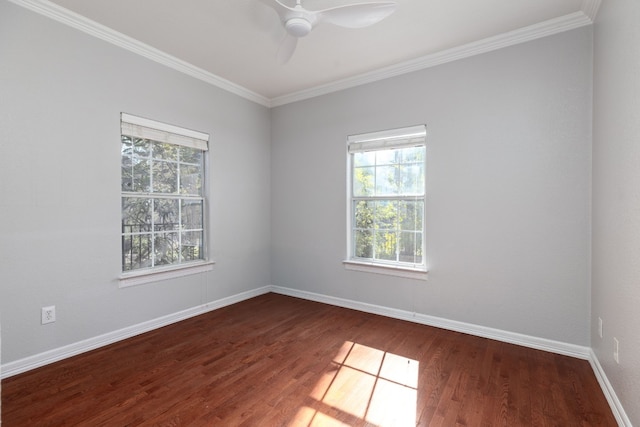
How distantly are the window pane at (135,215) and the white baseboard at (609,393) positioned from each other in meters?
3.89

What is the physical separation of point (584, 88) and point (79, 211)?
433 cm

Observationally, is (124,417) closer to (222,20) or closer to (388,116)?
(222,20)

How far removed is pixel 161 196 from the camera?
3240mm

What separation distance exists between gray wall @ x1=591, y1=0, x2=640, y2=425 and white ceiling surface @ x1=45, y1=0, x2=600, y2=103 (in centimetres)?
65

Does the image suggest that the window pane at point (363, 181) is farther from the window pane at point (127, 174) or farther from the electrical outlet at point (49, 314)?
the electrical outlet at point (49, 314)

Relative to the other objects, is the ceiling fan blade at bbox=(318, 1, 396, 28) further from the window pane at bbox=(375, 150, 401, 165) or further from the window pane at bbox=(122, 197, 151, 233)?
the window pane at bbox=(122, 197, 151, 233)

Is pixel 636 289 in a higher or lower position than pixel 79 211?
lower

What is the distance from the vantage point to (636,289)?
157cm

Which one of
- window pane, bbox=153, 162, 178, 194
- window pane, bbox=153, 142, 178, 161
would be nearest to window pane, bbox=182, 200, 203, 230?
window pane, bbox=153, 162, 178, 194

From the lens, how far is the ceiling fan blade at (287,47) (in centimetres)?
227

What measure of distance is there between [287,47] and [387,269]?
8.04ft

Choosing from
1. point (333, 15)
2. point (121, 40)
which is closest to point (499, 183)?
point (333, 15)

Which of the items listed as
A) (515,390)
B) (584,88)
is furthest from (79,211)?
(584,88)

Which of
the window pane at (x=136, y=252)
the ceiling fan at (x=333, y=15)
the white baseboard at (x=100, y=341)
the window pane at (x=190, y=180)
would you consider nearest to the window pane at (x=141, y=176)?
the window pane at (x=190, y=180)
